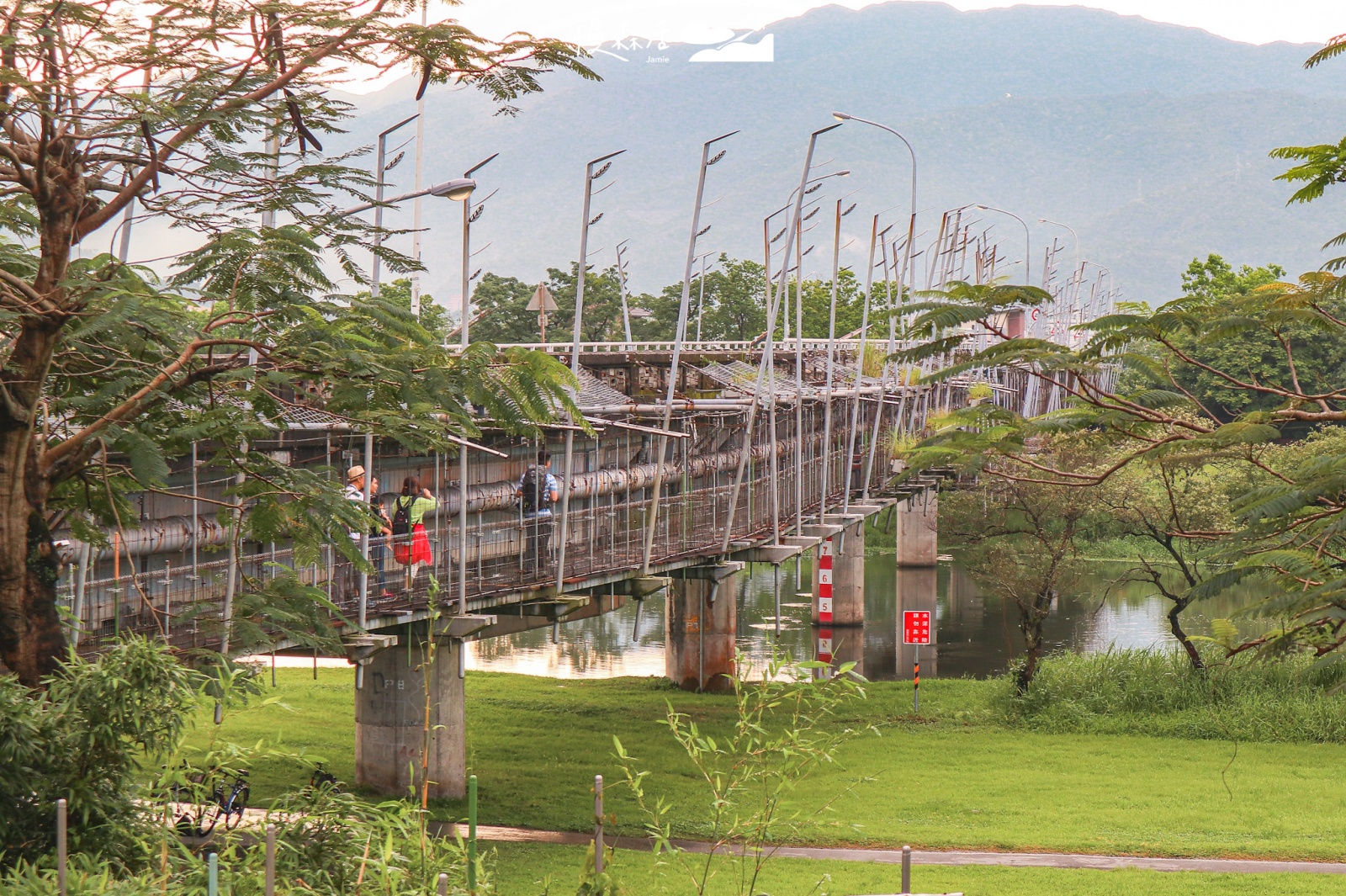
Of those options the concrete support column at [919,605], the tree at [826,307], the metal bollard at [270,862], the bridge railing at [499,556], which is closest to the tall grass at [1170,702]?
the bridge railing at [499,556]

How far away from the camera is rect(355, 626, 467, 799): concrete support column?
20.1 meters

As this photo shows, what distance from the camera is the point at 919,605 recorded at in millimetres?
50281

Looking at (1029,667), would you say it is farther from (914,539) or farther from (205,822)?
(914,539)

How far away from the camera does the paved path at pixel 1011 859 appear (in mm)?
17844

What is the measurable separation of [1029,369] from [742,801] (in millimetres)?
10035

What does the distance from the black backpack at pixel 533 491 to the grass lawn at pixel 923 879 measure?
4833mm

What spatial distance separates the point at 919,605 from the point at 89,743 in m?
45.1

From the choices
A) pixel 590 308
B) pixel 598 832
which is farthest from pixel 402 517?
pixel 590 308

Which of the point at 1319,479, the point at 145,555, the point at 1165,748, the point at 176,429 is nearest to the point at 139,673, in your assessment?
the point at 176,429

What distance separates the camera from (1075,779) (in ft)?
76.6

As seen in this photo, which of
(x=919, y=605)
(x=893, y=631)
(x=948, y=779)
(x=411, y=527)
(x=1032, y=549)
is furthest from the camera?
(x=919, y=605)

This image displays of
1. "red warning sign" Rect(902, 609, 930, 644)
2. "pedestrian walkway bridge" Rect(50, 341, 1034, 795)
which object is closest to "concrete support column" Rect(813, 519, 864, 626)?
"pedestrian walkway bridge" Rect(50, 341, 1034, 795)

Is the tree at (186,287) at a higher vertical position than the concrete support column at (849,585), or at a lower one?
higher

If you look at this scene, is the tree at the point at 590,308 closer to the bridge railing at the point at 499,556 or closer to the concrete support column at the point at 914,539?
the concrete support column at the point at 914,539
